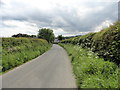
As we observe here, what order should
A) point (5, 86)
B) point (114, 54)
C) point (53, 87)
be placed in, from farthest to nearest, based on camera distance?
1. point (114, 54)
2. point (5, 86)
3. point (53, 87)

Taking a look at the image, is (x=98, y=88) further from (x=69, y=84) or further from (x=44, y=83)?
(x=44, y=83)

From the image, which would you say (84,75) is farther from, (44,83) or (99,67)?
(44,83)

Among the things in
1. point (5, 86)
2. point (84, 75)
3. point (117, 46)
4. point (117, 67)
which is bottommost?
point (5, 86)

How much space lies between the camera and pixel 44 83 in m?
5.40

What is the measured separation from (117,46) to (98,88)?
2618 mm

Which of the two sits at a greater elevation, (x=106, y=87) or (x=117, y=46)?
(x=117, y=46)

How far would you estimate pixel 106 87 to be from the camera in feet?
12.3

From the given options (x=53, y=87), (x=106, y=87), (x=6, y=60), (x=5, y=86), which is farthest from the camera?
(x=6, y=60)

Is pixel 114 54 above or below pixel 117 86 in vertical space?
above

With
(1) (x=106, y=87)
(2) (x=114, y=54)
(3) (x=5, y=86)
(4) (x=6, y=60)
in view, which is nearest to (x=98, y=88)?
(1) (x=106, y=87)

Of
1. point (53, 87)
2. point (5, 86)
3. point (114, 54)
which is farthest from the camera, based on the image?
point (114, 54)

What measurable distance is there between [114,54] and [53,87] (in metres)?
3.34

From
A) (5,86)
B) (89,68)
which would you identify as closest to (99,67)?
(89,68)

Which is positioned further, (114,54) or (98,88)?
(114,54)
